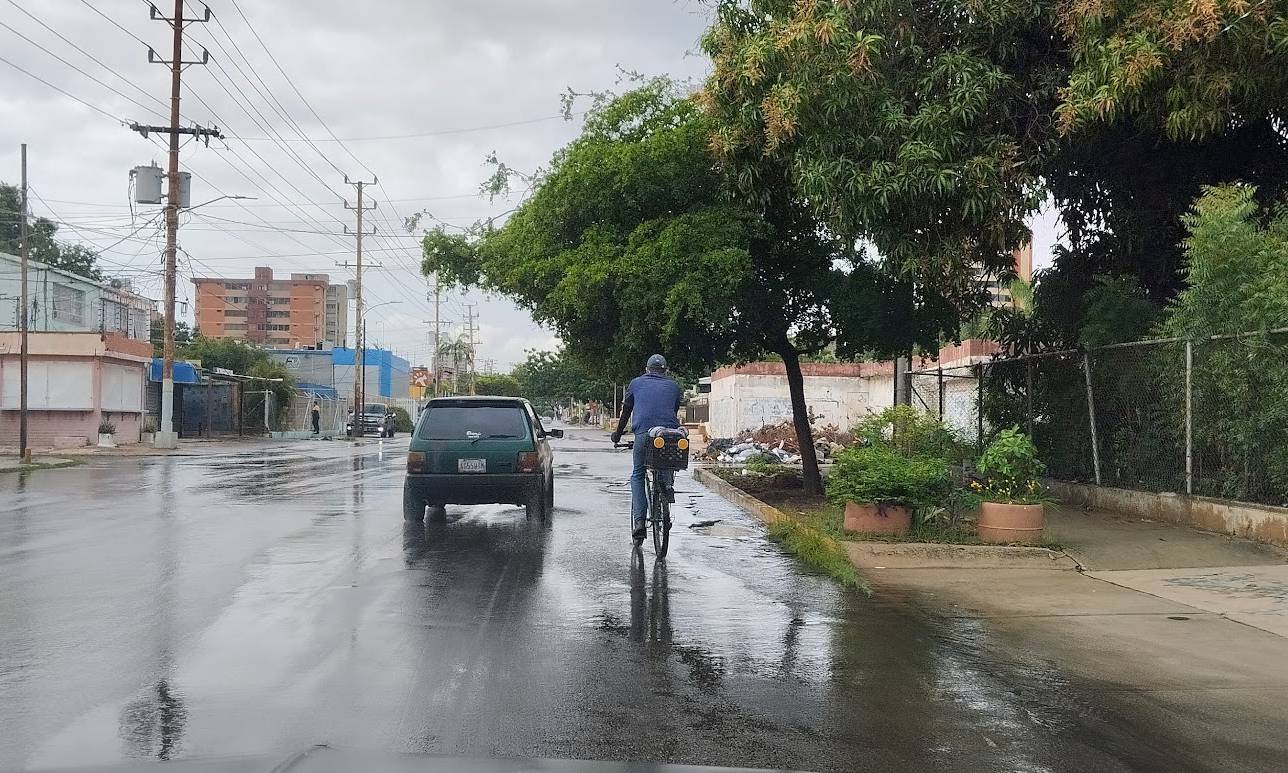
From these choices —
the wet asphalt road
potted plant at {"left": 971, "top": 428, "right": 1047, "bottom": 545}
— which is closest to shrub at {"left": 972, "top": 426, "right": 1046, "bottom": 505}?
potted plant at {"left": 971, "top": 428, "right": 1047, "bottom": 545}

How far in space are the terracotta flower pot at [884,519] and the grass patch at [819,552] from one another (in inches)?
16.4

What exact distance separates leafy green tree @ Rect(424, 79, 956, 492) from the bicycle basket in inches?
163

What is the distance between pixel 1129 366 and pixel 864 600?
23.6ft

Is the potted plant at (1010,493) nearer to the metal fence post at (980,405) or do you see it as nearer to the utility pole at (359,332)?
the metal fence post at (980,405)

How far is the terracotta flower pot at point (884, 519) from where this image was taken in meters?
11.2

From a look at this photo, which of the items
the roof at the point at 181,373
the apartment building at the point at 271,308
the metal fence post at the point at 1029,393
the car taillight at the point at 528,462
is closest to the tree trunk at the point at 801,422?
the metal fence post at the point at 1029,393

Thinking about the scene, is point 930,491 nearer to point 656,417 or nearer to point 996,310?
point 656,417

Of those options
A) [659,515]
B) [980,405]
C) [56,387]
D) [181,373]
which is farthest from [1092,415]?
[181,373]

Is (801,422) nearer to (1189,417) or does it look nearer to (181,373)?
(1189,417)

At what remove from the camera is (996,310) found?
1784cm

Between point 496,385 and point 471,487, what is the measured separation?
163331 millimetres

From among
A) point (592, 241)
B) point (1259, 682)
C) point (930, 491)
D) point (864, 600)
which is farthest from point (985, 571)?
point (592, 241)

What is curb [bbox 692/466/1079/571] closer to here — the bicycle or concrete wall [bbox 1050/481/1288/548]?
the bicycle

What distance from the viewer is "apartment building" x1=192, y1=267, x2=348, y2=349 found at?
179750 millimetres
